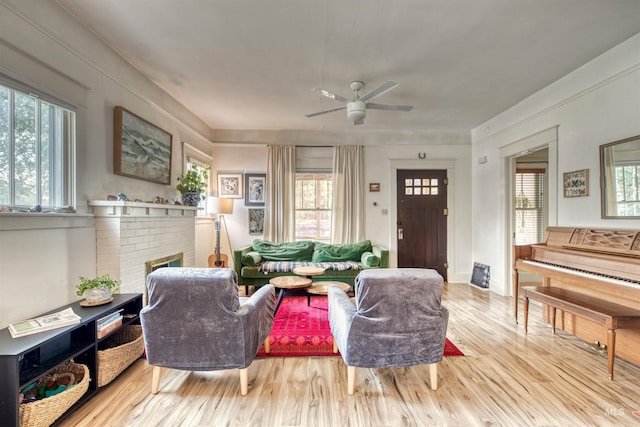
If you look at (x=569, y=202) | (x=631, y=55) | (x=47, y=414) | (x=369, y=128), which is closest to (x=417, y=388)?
(x=47, y=414)

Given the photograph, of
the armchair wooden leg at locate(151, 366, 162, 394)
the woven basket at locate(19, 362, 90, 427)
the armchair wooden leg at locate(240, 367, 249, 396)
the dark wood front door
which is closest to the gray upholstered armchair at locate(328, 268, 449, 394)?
the armchair wooden leg at locate(240, 367, 249, 396)

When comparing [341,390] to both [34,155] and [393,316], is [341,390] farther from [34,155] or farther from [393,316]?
[34,155]

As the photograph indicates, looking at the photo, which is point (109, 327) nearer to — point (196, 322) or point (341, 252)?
point (196, 322)

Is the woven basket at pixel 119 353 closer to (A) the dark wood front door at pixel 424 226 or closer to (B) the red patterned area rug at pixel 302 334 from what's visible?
(B) the red patterned area rug at pixel 302 334

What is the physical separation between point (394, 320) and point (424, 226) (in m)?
3.61

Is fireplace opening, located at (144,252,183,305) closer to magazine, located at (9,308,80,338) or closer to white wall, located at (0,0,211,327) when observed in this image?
white wall, located at (0,0,211,327)

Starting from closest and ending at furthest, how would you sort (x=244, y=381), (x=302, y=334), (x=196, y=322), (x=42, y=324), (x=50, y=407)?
(x=50, y=407) < (x=42, y=324) < (x=196, y=322) < (x=244, y=381) < (x=302, y=334)

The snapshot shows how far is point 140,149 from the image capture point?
291cm

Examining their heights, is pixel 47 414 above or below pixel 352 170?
below

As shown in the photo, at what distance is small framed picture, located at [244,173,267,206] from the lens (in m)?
5.02

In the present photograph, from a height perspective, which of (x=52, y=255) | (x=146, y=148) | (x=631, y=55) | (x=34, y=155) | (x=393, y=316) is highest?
(x=631, y=55)

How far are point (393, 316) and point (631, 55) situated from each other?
321 cm

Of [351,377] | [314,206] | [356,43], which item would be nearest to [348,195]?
[314,206]

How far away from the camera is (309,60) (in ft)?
8.81
